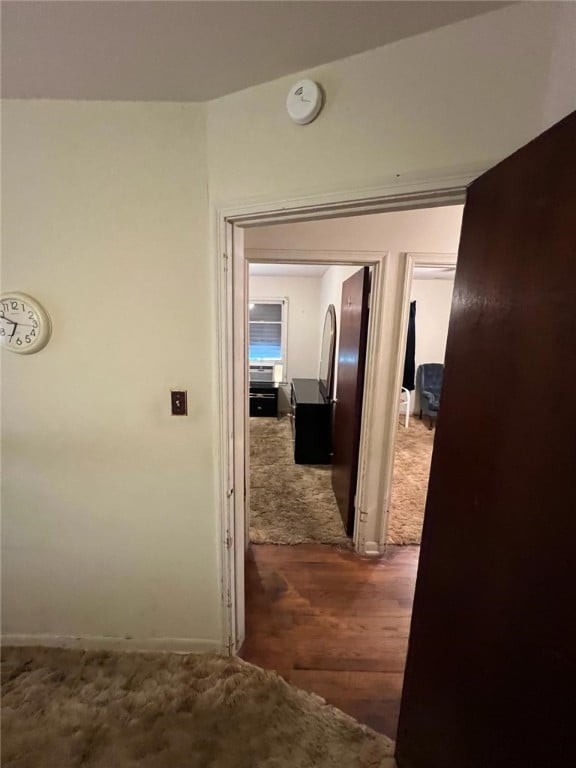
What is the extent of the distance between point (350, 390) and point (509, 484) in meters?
1.80

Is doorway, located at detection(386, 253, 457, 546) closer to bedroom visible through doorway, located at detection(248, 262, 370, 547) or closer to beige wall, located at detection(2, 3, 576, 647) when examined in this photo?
bedroom visible through doorway, located at detection(248, 262, 370, 547)

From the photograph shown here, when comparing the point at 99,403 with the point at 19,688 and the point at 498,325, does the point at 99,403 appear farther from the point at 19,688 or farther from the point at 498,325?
the point at 498,325

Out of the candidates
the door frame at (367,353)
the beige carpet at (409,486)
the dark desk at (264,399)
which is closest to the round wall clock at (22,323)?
the door frame at (367,353)

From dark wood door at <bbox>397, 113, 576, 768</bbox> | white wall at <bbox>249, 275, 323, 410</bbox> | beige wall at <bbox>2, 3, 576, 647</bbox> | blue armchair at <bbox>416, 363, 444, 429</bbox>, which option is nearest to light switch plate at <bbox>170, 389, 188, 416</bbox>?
beige wall at <bbox>2, 3, 576, 647</bbox>

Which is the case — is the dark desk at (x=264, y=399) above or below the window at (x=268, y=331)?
below

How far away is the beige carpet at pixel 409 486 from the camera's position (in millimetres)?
2625

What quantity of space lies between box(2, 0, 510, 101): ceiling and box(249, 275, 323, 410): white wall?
431cm

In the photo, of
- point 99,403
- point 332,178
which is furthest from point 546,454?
point 99,403

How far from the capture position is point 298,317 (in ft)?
18.3

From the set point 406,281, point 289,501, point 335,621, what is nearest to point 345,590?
point 335,621

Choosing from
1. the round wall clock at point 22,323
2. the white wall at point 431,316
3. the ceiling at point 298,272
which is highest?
the ceiling at point 298,272

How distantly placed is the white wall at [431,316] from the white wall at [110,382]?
185 inches

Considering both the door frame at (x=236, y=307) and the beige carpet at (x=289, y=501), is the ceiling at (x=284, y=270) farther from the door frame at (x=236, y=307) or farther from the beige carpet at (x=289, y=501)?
the door frame at (x=236, y=307)

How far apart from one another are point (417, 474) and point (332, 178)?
10.7 feet
